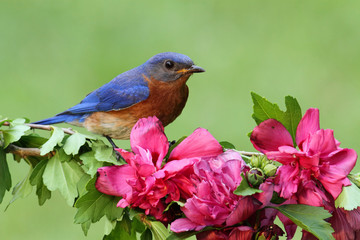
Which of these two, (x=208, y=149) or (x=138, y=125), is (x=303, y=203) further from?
(x=138, y=125)

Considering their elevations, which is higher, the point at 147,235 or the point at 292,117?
the point at 292,117

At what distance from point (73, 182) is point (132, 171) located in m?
0.18

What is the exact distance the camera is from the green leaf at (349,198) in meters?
0.89

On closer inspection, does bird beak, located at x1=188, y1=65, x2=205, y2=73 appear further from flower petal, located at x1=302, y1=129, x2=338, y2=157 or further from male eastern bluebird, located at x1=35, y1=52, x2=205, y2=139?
flower petal, located at x1=302, y1=129, x2=338, y2=157

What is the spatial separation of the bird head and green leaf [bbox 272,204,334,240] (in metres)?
0.57

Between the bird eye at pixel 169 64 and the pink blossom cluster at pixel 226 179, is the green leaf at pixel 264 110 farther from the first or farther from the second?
the bird eye at pixel 169 64

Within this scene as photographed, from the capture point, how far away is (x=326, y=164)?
0.90 metres

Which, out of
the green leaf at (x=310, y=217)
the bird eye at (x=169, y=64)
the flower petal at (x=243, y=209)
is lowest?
the green leaf at (x=310, y=217)

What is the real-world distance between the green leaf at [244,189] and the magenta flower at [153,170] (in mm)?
106

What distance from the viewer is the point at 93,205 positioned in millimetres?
979

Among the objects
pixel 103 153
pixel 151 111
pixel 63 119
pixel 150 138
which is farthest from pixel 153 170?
pixel 63 119

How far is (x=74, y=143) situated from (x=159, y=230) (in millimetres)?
245

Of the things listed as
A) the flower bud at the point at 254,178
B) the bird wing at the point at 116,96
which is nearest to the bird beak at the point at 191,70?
the bird wing at the point at 116,96

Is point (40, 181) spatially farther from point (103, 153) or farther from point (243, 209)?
point (243, 209)
